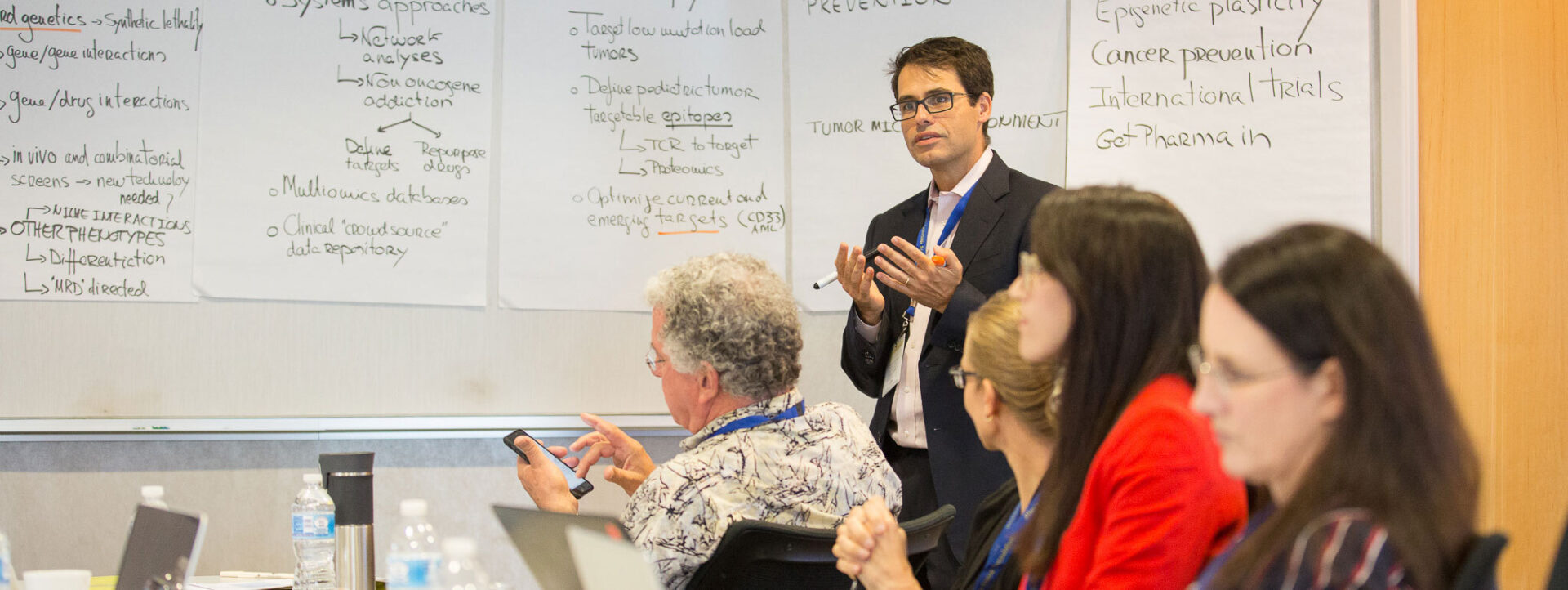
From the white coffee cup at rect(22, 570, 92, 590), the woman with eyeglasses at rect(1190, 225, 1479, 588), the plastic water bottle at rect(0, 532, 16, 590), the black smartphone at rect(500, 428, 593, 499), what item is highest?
the woman with eyeglasses at rect(1190, 225, 1479, 588)

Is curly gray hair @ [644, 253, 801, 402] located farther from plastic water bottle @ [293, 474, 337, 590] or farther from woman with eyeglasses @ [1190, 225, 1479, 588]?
woman with eyeglasses @ [1190, 225, 1479, 588]

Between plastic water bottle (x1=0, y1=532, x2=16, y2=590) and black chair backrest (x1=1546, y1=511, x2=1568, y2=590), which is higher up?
black chair backrest (x1=1546, y1=511, x2=1568, y2=590)

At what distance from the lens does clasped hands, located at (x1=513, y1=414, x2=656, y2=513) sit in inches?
84.0

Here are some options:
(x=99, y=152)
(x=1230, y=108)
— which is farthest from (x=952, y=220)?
(x=99, y=152)

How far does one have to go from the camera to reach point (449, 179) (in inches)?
120

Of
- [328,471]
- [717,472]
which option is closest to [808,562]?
[717,472]

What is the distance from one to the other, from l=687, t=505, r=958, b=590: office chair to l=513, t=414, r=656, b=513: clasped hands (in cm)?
39

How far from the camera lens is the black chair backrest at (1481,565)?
91 cm

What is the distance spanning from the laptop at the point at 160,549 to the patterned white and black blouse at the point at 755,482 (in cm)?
59

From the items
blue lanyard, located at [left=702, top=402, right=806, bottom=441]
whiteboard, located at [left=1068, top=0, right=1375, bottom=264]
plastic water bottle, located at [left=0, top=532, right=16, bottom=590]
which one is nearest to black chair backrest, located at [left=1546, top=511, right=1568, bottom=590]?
blue lanyard, located at [left=702, top=402, right=806, bottom=441]

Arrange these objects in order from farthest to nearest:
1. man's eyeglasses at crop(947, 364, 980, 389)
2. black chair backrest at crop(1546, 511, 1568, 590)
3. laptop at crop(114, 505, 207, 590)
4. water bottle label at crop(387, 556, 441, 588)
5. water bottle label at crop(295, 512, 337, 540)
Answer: water bottle label at crop(295, 512, 337, 540), man's eyeglasses at crop(947, 364, 980, 389), laptop at crop(114, 505, 207, 590), black chair backrest at crop(1546, 511, 1568, 590), water bottle label at crop(387, 556, 441, 588)

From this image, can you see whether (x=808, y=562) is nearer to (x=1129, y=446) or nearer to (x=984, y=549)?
(x=984, y=549)

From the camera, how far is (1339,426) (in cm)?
97

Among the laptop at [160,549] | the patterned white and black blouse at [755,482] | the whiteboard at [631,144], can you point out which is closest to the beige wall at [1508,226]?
the whiteboard at [631,144]
